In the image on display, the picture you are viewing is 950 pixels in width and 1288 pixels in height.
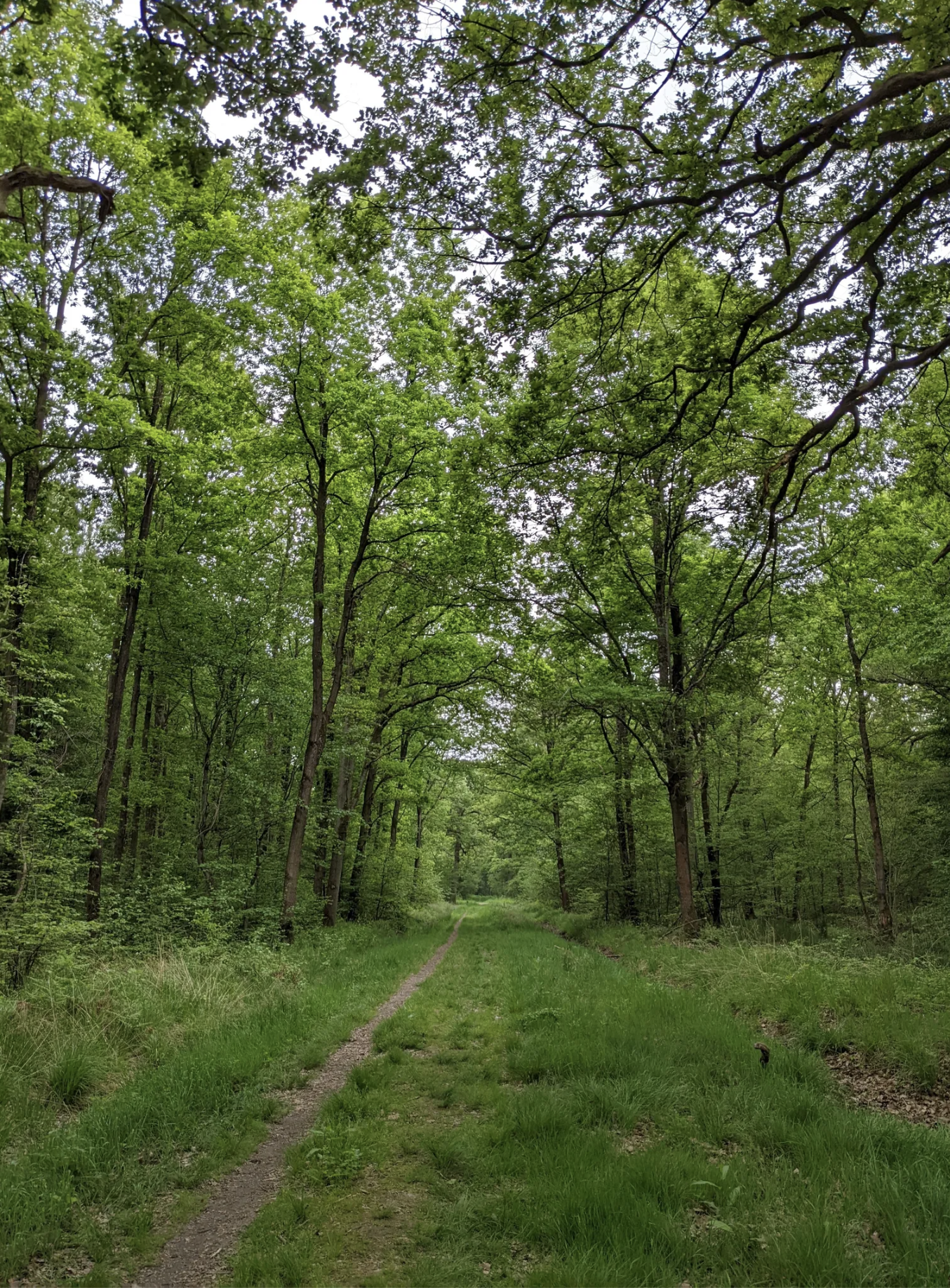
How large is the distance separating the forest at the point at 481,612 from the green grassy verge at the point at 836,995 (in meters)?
0.08

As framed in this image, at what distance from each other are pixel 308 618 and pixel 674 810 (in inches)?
607

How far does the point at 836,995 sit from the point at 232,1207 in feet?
23.8

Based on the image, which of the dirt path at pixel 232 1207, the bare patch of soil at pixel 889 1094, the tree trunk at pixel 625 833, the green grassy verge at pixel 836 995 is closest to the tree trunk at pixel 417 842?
the tree trunk at pixel 625 833

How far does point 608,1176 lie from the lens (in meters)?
4.17

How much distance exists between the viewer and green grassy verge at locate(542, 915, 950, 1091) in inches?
262

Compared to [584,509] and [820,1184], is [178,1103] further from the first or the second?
[584,509]

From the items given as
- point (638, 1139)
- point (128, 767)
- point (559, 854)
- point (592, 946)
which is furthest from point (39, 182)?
point (559, 854)

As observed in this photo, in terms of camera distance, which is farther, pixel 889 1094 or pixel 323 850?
pixel 323 850

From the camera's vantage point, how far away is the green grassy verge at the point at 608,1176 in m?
3.50

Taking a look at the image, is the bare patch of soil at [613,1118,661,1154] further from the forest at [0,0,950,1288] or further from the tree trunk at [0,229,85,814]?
the tree trunk at [0,229,85,814]

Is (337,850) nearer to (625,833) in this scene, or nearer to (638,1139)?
(625,833)

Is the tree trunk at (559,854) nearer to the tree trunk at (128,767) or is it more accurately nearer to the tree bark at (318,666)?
the tree bark at (318,666)

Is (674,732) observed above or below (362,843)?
above

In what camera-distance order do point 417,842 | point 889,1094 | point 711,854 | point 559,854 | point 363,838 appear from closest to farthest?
1. point 889,1094
2. point 711,854
3. point 363,838
4. point 559,854
5. point 417,842
